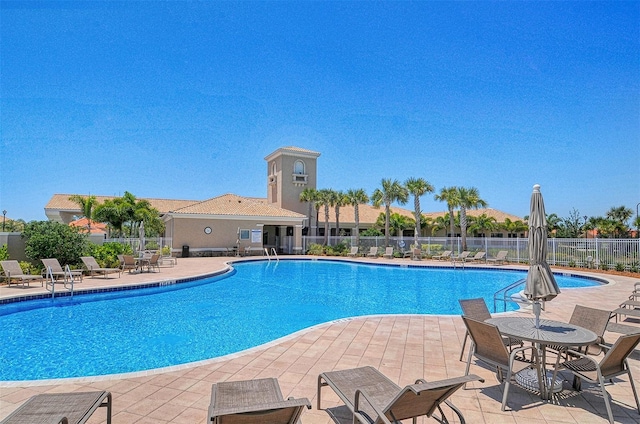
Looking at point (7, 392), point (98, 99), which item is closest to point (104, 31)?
point (98, 99)

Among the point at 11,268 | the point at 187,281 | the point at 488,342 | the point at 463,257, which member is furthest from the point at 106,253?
the point at 463,257

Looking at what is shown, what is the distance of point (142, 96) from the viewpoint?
1716 cm

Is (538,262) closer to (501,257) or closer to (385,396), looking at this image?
(385,396)

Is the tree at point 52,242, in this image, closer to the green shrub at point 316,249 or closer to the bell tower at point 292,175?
the green shrub at point 316,249

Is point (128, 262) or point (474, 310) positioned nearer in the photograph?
point (474, 310)

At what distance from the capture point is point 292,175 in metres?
36.4

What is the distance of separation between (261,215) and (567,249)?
2073 cm

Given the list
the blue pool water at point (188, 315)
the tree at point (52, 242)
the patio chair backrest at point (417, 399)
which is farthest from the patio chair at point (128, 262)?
the patio chair backrest at point (417, 399)

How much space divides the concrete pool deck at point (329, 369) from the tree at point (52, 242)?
11521mm

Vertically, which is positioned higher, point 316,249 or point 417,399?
point 417,399

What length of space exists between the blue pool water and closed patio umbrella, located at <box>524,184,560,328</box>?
4.84 meters

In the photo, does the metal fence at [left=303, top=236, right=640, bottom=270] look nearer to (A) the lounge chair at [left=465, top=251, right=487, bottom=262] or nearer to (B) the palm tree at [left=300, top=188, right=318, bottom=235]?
(A) the lounge chair at [left=465, top=251, right=487, bottom=262]

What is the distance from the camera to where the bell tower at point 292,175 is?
118 feet

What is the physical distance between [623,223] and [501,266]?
113 feet
